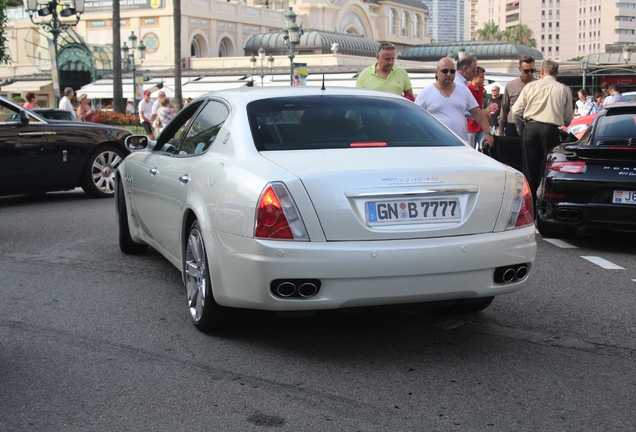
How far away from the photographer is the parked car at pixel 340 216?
437 centimetres

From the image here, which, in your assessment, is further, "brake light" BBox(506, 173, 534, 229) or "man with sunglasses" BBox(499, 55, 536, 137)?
"man with sunglasses" BBox(499, 55, 536, 137)

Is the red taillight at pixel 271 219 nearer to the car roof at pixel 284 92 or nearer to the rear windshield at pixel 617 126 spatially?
the car roof at pixel 284 92

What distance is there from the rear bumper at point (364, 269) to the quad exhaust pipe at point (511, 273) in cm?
5

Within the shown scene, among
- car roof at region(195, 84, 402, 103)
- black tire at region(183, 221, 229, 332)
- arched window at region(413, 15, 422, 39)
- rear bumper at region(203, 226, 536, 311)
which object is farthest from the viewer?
arched window at region(413, 15, 422, 39)

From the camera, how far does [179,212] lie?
5488 millimetres

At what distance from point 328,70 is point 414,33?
6606 centimetres

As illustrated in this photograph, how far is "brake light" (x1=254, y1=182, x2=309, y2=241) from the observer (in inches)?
172

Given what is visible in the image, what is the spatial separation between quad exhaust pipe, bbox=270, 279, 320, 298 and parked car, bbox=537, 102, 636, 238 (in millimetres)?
4442

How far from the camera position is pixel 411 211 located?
446cm

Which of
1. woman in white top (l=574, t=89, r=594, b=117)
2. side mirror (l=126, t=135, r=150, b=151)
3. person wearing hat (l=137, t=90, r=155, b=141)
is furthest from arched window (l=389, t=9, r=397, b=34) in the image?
side mirror (l=126, t=135, r=150, b=151)

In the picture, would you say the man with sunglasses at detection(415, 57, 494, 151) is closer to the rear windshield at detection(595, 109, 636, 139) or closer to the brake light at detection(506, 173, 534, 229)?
the rear windshield at detection(595, 109, 636, 139)

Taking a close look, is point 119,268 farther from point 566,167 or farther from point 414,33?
point 414,33

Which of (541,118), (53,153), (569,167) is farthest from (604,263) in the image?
(53,153)

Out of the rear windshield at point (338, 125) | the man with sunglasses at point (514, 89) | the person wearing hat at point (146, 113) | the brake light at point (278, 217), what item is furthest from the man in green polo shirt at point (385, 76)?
the person wearing hat at point (146, 113)
